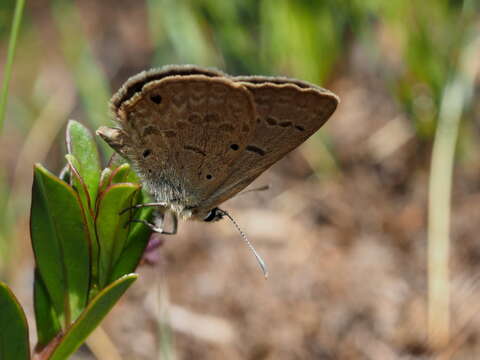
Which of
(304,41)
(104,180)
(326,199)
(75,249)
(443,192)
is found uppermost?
(104,180)

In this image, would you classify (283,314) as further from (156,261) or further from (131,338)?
(156,261)

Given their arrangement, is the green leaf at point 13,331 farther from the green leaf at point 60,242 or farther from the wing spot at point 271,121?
the wing spot at point 271,121

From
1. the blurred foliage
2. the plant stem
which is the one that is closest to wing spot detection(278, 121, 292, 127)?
the plant stem

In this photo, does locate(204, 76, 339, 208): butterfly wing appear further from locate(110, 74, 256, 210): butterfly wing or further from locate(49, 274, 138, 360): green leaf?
locate(49, 274, 138, 360): green leaf

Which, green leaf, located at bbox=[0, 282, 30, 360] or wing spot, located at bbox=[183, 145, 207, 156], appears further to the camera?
wing spot, located at bbox=[183, 145, 207, 156]

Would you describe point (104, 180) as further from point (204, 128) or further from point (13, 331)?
point (204, 128)

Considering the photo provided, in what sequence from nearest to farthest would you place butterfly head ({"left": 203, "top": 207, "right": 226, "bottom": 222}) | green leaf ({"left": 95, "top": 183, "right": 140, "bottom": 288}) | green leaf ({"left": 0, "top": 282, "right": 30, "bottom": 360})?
green leaf ({"left": 0, "top": 282, "right": 30, "bottom": 360}) < green leaf ({"left": 95, "top": 183, "right": 140, "bottom": 288}) < butterfly head ({"left": 203, "top": 207, "right": 226, "bottom": 222})

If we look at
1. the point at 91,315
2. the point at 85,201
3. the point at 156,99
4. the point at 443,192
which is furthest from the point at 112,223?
the point at 443,192
